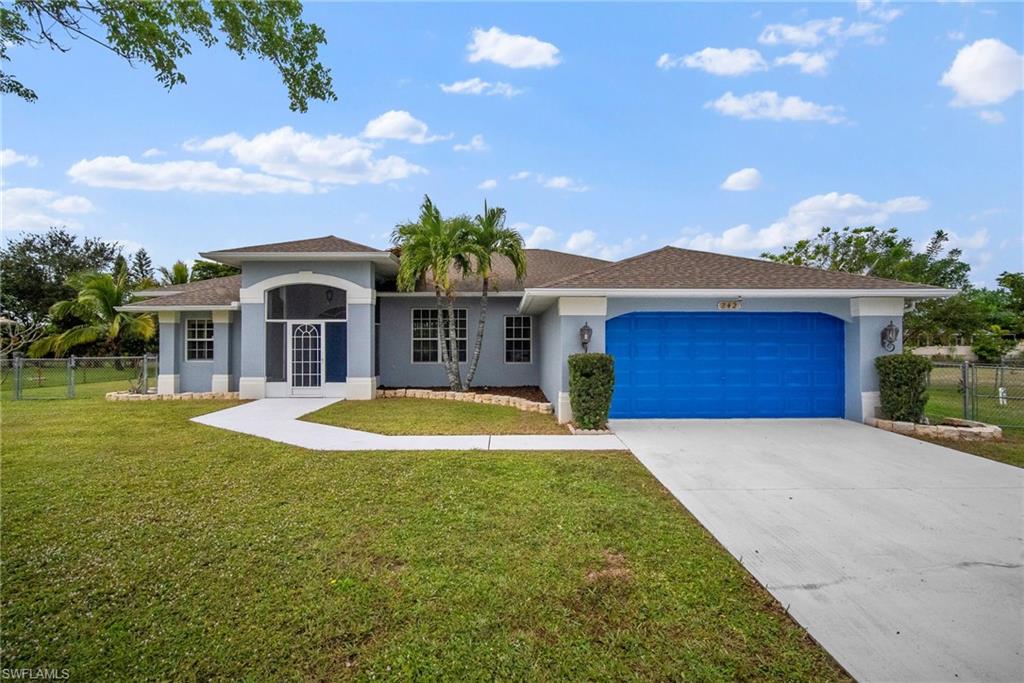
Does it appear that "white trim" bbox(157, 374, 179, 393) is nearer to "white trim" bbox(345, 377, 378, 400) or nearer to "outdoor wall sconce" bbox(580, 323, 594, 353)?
"white trim" bbox(345, 377, 378, 400)

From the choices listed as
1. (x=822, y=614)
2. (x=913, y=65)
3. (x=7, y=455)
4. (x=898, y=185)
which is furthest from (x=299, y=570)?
(x=898, y=185)

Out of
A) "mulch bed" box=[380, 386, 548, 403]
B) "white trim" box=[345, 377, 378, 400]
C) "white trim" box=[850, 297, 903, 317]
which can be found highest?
"white trim" box=[850, 297, 903, 317]

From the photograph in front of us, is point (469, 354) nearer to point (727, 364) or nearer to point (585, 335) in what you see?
point (585, 335)

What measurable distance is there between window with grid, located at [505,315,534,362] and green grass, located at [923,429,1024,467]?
973cm

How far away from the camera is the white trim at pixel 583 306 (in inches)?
356

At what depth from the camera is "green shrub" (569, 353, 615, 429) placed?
830 centimetres

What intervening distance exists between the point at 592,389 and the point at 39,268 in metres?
39.8

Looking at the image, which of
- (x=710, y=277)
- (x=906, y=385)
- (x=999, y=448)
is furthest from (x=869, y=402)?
(x=710, y=277)

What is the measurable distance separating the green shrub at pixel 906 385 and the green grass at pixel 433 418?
6.29 meters

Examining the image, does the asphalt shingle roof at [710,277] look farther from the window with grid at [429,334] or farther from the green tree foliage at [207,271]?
the green tree foliage at [207,271]

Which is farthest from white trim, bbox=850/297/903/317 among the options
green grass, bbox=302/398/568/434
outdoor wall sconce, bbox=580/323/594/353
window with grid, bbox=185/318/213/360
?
window with grid, bbox=185/318/213/360

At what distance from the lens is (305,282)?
1275cm

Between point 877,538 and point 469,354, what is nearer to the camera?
point 877,538

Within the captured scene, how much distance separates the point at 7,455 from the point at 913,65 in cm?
2054
